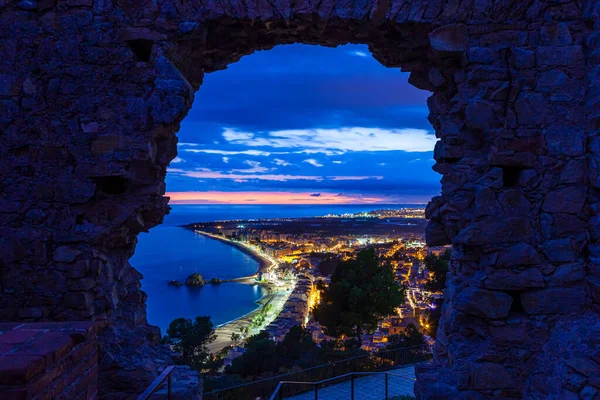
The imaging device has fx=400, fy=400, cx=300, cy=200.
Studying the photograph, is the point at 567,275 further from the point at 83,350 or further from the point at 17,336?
the point at 17,336

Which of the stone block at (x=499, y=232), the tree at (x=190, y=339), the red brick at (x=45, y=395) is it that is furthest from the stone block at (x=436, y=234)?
the tree at (x=190, y=339)

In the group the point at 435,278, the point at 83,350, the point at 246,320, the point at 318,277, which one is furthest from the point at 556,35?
the point at 318,277

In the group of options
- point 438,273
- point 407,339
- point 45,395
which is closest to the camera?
point 45,395

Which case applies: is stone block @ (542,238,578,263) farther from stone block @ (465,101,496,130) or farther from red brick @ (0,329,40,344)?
red brick @ (0,329,40,344)

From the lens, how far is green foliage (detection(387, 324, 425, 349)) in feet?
36.6

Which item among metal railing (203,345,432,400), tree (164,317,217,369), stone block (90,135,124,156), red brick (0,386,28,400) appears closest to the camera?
red brick (0,386,28,400)

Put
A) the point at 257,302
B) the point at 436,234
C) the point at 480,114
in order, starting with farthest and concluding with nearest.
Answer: the point at 257,302 → the point at 436,234 → the point at 480,114

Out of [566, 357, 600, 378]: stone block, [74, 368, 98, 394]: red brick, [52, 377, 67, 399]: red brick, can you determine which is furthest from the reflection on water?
[566, 357, 600, 378]: stone block

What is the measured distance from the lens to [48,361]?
208 centimetres

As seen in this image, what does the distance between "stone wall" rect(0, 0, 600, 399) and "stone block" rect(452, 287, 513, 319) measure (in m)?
0.01

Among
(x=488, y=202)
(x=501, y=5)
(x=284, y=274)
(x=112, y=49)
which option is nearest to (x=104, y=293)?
(x=112, y=49)

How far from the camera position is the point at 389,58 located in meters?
4.61

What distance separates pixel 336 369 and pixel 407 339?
3195 millimetres

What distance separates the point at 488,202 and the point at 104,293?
12.5 feet
